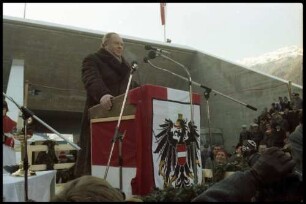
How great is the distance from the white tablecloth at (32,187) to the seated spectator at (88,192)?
1.22 m

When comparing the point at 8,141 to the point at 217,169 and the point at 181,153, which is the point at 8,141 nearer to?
the point at 181,153

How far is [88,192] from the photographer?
0.97 m

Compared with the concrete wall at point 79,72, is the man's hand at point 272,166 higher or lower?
lower

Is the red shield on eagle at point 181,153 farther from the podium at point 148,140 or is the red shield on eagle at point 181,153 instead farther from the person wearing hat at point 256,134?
the person wearing hat at point 256,134

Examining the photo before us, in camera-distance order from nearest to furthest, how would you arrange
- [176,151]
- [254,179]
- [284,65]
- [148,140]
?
[254,179] → [148,140] → [176,151] → [284,65]

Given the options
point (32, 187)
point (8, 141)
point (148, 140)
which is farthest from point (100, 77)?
point (8, 141)

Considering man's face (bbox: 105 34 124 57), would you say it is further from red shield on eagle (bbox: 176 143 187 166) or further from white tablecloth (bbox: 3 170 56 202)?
white tablecloth (bbox: 3 170 56 202)

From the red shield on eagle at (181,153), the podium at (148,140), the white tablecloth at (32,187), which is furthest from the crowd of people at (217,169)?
the red shield on eagle at (181,153)

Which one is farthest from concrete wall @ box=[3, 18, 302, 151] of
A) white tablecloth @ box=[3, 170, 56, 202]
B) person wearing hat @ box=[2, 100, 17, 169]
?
white tablecloth @ box=[3, 170, 56, 202]

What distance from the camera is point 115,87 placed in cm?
346

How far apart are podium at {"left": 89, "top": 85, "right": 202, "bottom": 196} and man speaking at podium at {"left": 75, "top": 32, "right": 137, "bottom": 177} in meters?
A: 0.17

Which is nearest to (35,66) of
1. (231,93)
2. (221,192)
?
(231,93)

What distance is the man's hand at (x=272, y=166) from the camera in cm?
105

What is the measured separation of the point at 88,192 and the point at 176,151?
78.9 inches
